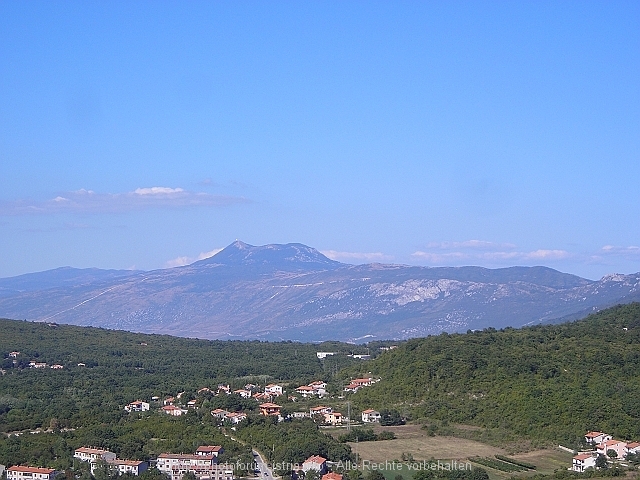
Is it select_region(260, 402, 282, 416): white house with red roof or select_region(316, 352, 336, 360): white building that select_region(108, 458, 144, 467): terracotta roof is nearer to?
select_region(260, 402, 282, 416): white house with red roof

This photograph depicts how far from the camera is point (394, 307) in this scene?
18338 centimetres

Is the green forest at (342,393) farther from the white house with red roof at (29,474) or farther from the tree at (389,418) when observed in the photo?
the white house with red roof at (29,474)

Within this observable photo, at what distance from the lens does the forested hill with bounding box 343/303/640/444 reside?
39.8 meters

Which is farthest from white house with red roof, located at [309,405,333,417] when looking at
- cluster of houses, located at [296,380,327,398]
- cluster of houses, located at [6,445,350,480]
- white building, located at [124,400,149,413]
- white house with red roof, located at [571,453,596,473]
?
white house with red roof, located at [571,453,596,473]

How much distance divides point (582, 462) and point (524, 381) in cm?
1134

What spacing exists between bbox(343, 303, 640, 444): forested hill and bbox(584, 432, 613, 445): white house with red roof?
0.56 m

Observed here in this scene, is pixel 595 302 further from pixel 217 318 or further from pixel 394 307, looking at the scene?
pixel 217 318

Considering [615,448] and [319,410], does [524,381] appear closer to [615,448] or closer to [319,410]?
[319,410]

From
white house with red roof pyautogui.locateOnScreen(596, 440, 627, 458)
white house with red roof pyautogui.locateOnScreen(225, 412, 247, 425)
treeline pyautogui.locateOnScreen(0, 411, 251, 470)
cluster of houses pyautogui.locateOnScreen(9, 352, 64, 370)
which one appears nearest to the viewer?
treeline pyautogui.locateOnScreen(0, 411, 251, 470)

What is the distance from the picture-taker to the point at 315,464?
3222cm

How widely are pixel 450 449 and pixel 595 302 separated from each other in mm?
129527

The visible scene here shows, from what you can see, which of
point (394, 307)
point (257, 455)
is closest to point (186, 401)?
point (257, 455)

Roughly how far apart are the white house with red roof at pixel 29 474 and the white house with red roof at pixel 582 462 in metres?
17.3

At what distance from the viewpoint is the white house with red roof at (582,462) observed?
33062 millimetres
